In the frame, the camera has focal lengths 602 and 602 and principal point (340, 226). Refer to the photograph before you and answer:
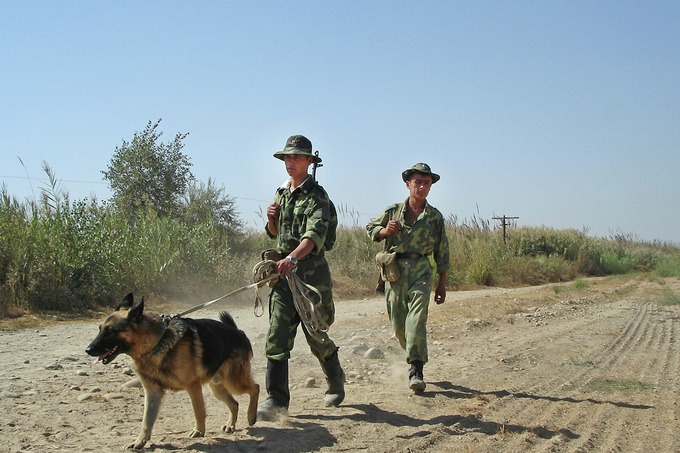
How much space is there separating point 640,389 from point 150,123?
16553 mm

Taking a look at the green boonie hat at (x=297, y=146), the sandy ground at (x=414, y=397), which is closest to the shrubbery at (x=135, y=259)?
the sandy ground at (x=414, y=397)

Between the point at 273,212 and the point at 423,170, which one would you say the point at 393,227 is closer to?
the point at 423,170

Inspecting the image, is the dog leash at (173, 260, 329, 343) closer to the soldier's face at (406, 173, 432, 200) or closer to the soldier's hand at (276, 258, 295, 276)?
the soldier's hand at (276, 258, 295, 276)

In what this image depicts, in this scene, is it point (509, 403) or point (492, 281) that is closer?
point (509, 403)

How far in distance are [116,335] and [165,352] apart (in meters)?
0.36

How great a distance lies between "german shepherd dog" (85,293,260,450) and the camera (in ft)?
14.0

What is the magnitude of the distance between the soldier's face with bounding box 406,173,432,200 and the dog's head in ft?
11.2

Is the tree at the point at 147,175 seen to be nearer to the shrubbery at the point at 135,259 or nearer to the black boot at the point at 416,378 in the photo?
the shrubbery at the point at 135,259

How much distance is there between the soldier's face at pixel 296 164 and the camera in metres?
5.20

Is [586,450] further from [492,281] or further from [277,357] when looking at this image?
[492,281]

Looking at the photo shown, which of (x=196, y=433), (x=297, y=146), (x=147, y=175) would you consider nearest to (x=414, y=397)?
(x=196, y=433)

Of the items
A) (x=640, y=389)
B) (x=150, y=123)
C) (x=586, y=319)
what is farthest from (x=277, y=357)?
(x=150, y=123)

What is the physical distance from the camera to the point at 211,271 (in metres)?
14.6

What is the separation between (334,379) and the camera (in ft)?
17.8
